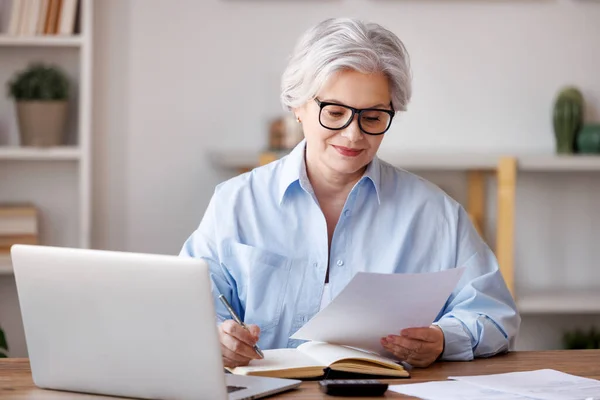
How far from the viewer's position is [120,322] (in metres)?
1.36

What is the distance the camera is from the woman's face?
1.90m

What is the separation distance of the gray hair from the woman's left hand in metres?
0.51

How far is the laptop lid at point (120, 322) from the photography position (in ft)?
4.28

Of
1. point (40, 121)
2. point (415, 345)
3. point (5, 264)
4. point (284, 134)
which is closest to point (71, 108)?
point (40, 121)

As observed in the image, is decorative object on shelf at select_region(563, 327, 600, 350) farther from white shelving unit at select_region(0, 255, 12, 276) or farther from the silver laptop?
the silver laptop

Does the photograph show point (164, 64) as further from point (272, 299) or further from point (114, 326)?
point (114, 326)

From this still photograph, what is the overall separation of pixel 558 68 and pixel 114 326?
8.87 feet

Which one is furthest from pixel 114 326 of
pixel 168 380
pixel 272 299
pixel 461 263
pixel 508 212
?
pixel 508 212

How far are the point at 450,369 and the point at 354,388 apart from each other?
1.00 feet

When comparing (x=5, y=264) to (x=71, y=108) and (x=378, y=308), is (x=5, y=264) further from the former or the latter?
(x=378, y=308)

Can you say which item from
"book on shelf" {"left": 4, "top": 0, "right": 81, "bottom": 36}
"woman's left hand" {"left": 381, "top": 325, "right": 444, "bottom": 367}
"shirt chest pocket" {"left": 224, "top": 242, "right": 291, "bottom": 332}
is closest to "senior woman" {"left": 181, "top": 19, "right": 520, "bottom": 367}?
"shirt chest pocket" {"left": 224, "top": 242, "right": 291, "bottom": 332}

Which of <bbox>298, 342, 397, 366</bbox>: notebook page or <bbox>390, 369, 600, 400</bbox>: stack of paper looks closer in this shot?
<bbox>390, 369, 600, 400</bbox>: stack of paper

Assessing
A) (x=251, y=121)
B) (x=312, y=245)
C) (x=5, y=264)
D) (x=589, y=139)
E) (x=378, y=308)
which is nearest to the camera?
(x=378, y=308)

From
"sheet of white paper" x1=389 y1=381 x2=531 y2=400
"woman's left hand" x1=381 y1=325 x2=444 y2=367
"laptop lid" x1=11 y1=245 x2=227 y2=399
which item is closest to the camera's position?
"laptop lid" x1=11 y1=245 x2=227 y2=399
